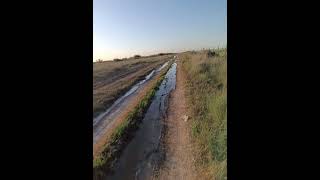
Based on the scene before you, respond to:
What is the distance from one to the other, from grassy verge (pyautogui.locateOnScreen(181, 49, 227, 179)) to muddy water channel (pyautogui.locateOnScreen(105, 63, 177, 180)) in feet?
0.52

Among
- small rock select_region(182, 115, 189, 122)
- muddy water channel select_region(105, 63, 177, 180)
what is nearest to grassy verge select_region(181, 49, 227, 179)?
small rock select_region(182, 115, 189, 122)

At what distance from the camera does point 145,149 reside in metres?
1.72

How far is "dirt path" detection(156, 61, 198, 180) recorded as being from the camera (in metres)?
1.67

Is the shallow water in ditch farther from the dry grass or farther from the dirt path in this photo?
the dirt path

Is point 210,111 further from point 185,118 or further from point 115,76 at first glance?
point 115,76

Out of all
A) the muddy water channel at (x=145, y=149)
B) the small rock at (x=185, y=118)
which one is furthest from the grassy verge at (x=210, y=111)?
the muddy water channel at (x=145, y=149)

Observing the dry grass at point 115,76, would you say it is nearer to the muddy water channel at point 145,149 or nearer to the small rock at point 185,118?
the muddy water channel at point 145,149

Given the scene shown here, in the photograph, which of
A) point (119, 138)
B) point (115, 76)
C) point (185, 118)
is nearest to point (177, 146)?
point (185, 118)

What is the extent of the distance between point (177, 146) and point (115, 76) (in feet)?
1.61
